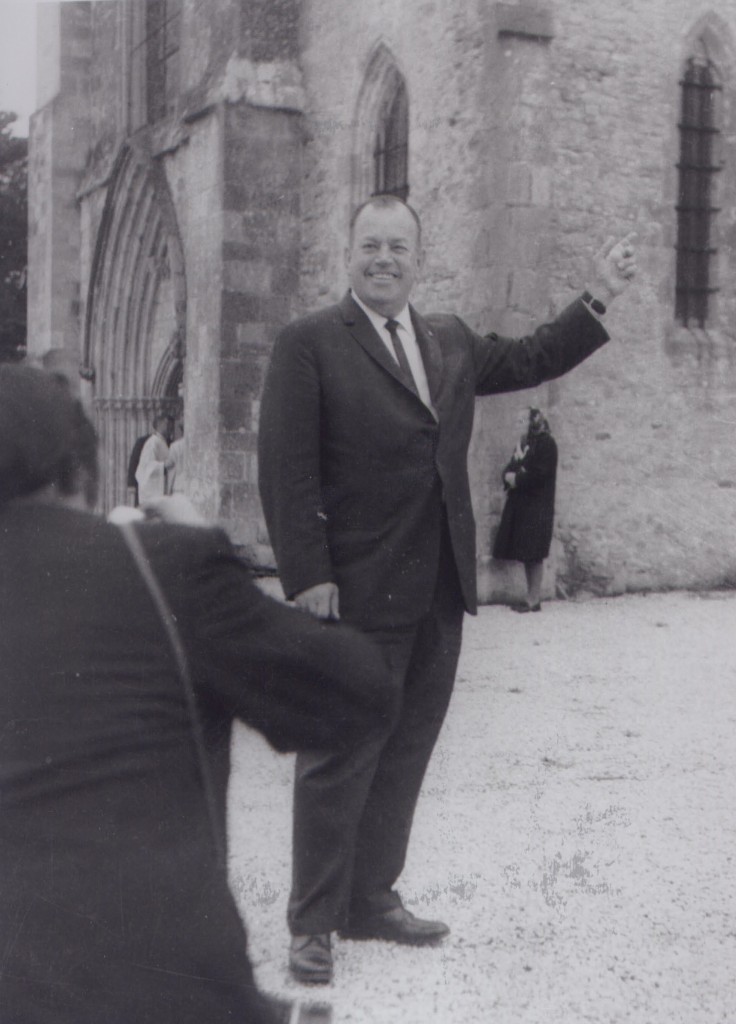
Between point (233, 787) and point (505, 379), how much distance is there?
229 cm

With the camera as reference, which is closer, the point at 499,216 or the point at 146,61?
the point at 499,216

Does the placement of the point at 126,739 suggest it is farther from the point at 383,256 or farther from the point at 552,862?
the point at 552,862

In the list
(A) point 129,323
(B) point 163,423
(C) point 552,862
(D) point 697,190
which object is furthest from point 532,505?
(A) point 129,323

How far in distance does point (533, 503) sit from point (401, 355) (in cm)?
770

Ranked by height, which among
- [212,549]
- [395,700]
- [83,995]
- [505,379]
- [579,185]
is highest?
[579,185]

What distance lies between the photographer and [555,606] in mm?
11234

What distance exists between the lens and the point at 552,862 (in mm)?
4258

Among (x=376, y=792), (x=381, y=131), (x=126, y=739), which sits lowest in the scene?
(x=376, y=792)

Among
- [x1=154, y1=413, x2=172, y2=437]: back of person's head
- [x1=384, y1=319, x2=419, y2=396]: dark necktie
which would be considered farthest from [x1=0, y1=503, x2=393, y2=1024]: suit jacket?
[x1=154, y1=413, x2=172, y2=437]: back of person's head

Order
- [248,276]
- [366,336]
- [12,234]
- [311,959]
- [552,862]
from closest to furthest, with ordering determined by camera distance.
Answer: [311,959], [366,336], [552,862], [248,276], [12,234]

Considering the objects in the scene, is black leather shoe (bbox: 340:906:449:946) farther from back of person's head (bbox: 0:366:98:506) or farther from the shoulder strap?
back of person's head (bbox: 0:366:98:506)

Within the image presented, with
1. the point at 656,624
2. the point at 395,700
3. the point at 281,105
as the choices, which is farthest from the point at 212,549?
the point at 281,105

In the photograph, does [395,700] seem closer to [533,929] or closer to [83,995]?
[83,995]

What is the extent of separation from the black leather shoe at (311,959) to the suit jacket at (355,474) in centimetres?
77
